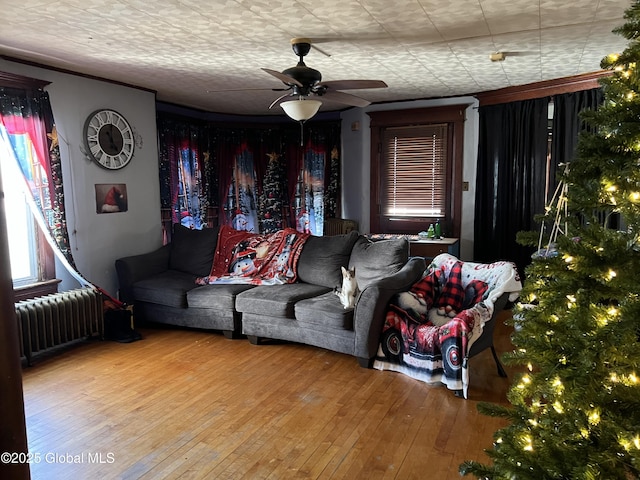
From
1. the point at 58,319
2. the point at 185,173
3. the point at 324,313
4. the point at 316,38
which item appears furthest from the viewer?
the point at 185,173

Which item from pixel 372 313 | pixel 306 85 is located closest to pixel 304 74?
pixel 306 85

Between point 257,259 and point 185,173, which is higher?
point 185,173

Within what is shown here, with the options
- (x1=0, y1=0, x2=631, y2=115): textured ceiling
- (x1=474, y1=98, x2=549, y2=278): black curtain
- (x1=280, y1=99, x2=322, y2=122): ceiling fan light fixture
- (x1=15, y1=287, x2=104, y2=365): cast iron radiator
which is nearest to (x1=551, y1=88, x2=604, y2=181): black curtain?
(x1=474, y1=98, x2=549, y2=278): black curtain

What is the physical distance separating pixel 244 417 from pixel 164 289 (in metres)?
2.10

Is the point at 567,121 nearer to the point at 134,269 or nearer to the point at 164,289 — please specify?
Result: the point at 164,289

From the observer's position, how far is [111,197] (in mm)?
4992

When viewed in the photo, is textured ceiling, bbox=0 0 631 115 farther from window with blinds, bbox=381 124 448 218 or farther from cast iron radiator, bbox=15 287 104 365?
cast iron radiator, bbox=15 287 104 365

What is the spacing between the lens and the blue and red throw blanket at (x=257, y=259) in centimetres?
484

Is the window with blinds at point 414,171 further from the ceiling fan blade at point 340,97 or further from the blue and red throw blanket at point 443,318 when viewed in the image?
the ceiling fan blade at point 340,97

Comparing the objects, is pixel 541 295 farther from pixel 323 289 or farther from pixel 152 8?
pixel 323 289

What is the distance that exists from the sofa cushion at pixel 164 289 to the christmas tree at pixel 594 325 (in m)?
3.57

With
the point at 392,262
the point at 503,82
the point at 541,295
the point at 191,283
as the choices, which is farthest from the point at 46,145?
the point at 503,82

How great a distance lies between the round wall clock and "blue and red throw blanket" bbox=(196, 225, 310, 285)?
1.32m

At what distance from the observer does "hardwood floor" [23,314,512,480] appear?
2.50 metres
